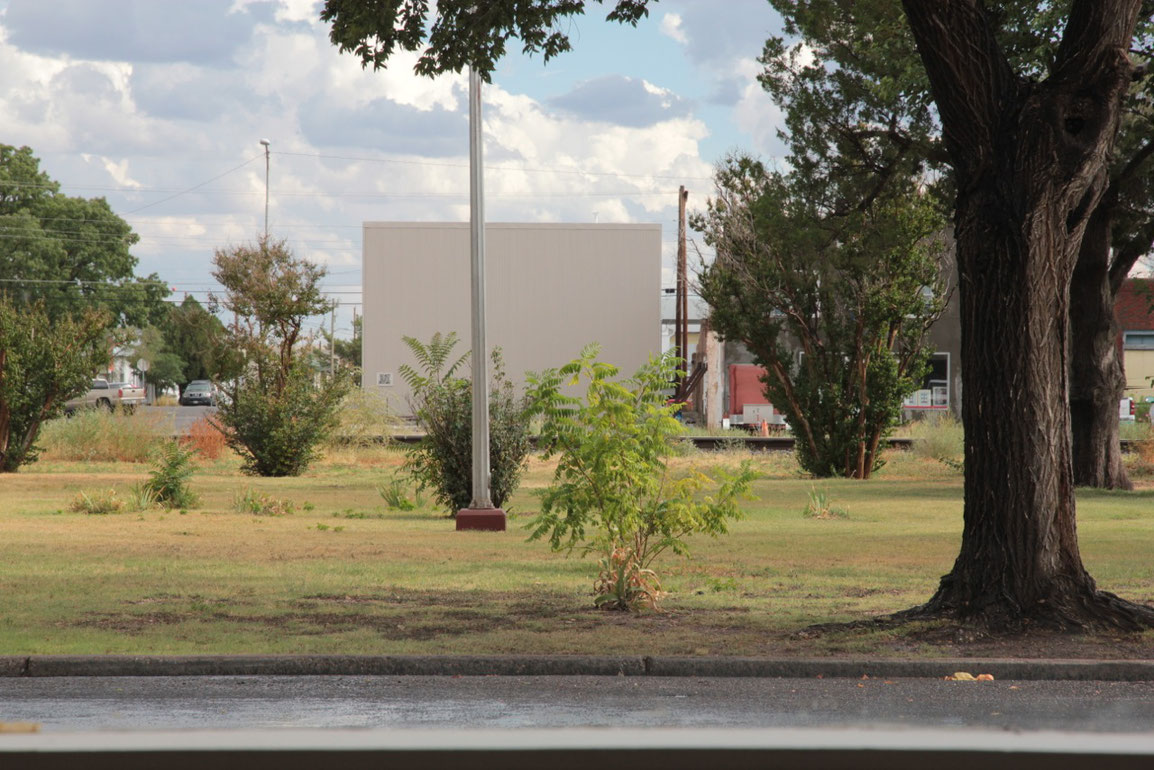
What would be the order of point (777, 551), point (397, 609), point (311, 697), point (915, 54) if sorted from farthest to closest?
point (915, 54) < point (777, 551) < point (397, 609) < point (311, 697)

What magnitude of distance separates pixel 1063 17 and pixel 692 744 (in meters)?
17.2

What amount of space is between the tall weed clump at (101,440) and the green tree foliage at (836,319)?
510 inches

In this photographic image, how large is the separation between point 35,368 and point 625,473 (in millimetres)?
18220

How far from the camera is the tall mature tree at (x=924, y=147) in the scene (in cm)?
1922

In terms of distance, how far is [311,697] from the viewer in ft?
21.7

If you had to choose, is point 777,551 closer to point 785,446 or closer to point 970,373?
point 970,373

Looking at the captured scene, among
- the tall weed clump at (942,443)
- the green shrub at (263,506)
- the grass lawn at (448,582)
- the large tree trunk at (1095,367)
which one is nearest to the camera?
the grass lawn at (448,582)

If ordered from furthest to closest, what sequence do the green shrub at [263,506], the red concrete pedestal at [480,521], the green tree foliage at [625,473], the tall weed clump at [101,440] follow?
the tall weed clump at [101,440] < the green shrub at [263,506] < the red concrete pedestal at [480,521] < the green tree foliage at [625,473]

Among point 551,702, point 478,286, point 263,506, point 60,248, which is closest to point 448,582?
point 551,702

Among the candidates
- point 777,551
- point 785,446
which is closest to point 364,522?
point 777,551

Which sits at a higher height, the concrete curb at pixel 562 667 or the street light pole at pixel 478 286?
the street light pole at pixel 478 286

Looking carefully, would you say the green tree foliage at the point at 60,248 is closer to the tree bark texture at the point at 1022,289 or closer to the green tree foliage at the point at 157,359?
the green tree foliage at the point at 157,359

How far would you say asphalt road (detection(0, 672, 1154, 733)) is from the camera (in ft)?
19.3

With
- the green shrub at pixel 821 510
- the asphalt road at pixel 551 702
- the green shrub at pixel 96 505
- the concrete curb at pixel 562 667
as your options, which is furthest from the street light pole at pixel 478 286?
the asphalt road at pixel 551 702
